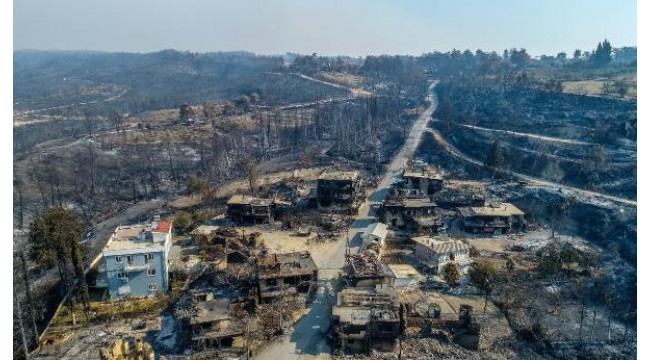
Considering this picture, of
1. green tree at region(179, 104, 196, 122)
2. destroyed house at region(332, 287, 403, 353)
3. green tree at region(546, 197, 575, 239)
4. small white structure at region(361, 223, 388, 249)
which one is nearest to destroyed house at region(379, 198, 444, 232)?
small white structure at region(361, 223, 388, 249)

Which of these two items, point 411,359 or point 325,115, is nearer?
point 411,359

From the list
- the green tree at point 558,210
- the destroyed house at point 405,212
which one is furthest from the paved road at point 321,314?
the green tree at point 558,210

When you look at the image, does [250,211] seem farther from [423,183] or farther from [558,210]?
[558,210]

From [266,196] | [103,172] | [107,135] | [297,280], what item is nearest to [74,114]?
[107,135]

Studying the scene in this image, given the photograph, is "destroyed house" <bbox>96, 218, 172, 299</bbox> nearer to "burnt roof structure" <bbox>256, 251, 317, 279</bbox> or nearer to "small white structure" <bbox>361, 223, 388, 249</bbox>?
"burnt roof structure" <bbox>256, 251, 317, 279</bbox>

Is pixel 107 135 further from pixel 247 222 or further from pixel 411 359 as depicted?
pixel 411 359

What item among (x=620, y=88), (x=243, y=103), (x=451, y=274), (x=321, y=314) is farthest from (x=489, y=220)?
(x=243, y=103)
